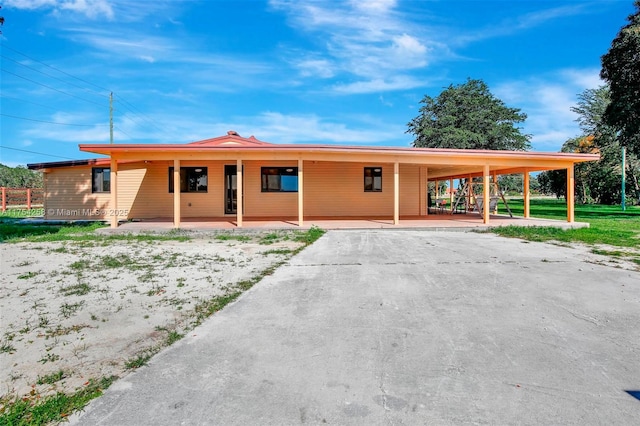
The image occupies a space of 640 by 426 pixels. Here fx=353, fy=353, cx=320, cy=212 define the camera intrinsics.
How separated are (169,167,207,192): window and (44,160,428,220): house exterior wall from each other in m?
0.16

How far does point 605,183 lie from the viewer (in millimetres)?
31094

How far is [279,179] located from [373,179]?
151 inches

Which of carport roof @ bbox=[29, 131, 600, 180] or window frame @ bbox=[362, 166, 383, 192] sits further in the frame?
window frame @ bbox=[362, 166, 383, 192]

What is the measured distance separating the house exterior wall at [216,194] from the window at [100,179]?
0.18 meters

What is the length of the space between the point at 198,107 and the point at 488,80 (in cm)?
2343

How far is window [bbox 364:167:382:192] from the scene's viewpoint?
14453mm

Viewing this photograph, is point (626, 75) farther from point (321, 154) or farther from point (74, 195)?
point (74, 195)

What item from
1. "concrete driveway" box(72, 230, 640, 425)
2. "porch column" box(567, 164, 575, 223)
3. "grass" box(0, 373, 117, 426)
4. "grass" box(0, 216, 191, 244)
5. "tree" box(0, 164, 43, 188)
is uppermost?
"tree" box(0, 164, 43, 188)

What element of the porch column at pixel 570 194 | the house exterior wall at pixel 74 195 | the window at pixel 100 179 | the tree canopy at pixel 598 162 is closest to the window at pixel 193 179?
the window at pixel 100 179

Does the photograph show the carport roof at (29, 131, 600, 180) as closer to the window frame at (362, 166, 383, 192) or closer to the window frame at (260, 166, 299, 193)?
the window frame at (260, 166, 299, 193)

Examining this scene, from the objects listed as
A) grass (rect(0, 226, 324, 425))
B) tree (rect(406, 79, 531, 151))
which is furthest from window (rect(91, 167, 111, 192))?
tree (rect(406, 79, 531, 151))

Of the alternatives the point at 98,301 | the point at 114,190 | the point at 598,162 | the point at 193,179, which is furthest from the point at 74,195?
the point at 598,162

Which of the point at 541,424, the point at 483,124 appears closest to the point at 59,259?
the point at 541,424

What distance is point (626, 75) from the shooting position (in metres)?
16.6
